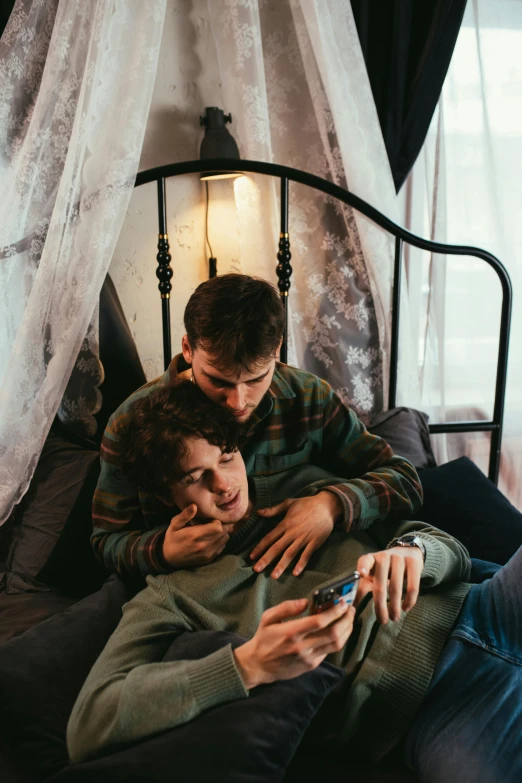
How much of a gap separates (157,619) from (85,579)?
418 millimetres

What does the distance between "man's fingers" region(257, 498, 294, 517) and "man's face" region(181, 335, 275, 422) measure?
0.19 m

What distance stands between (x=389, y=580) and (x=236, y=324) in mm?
529

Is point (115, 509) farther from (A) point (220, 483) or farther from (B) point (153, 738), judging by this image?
(B) point (153, 738)

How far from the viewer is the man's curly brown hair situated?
47.5 inches

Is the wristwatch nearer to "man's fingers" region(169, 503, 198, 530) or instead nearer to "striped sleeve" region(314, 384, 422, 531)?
"striped sleeve" region(314, 384, 422, 531)

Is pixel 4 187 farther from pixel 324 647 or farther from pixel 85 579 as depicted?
pixel 324 647

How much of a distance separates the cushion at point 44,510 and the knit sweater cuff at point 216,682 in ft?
2.19

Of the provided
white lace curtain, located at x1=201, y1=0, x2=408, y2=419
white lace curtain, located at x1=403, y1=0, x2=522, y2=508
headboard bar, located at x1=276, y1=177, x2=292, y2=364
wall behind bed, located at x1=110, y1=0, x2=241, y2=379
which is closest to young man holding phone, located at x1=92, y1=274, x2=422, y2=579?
headboard bar, located at x1=276, y1=177, x2=292, y2=364

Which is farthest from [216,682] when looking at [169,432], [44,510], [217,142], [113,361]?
[217,142]

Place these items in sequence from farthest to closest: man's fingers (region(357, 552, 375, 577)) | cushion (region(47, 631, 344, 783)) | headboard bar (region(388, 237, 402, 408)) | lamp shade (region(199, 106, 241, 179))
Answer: headboard bar (region(388, 237, 402, 408)), lamp shade (region(199, 106, 241, 179)), man's fingers (region(357, 552, 375, 577)), cushion (region(47, 631, 344, 783))

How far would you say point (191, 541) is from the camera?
1225mm

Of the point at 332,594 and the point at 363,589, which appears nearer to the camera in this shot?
the point at 332,594

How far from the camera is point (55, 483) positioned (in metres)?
1.69

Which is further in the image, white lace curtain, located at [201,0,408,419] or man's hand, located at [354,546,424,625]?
white lace curtain, located at [201,0,408,419]
